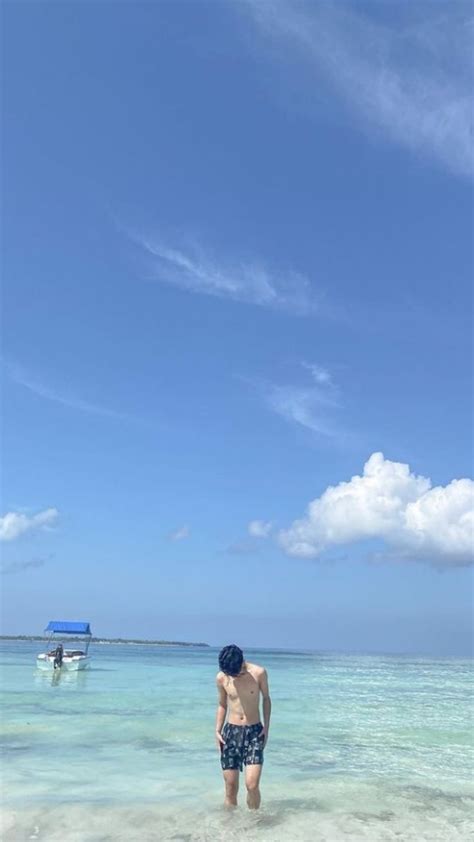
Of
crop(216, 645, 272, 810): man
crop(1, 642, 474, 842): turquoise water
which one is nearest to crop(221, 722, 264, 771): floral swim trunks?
crop(216, 645, 272, 810): man

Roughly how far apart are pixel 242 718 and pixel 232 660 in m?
0.67

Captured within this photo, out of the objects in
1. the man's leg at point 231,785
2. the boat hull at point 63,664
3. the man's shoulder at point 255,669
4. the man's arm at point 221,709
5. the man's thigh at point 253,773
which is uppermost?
the man's shoulder at point 255,669

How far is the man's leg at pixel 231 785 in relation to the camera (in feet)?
22.6

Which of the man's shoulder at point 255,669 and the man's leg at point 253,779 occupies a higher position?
the man's shoulder at point 255,669

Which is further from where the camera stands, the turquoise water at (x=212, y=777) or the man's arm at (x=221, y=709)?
the turquoise water at (x=212, y=777)

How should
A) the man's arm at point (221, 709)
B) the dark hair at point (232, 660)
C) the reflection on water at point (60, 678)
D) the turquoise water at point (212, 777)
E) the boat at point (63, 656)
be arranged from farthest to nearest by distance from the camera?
the boat at point (63, 656)
the reflection on water at point (60, 678)
the turquoise water at point (212, 777)
the man's arm at point (221, 709)
the dark hair at point (232, 660)

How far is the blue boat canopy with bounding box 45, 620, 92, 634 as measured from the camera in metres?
41.0

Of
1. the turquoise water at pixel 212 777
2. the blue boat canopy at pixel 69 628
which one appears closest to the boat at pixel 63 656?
the blue boat canopy at pixel 69 628

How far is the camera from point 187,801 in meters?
8.23

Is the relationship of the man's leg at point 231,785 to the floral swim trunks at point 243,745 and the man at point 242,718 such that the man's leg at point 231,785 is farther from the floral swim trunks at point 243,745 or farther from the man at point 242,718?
the floral swim trunks at point 243,745

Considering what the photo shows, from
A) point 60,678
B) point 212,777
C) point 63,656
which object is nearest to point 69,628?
point 63,656

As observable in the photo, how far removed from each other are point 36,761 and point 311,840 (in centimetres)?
578

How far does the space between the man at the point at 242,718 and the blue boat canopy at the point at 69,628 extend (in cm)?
3656

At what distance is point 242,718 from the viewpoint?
265 inches
